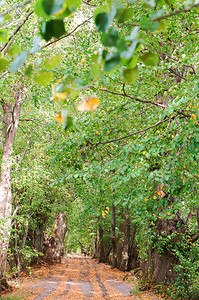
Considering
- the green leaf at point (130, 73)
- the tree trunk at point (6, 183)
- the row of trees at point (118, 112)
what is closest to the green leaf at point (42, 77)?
the row of trees at point (118, 112)

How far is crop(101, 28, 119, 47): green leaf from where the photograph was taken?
92 centimetres

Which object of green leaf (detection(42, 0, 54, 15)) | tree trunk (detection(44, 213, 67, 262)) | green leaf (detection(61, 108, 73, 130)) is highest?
green leaf (detection(42, 0, 54, 15))

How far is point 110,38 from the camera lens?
92 cm

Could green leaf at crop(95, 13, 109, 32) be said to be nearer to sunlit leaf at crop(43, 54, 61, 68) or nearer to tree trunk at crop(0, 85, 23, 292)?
sunlit leaf at crop(43, 54, 61, 68)

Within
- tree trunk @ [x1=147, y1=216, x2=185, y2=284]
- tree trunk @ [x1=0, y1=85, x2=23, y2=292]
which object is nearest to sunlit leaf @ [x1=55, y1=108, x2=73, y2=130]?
tree trunk @ [x1=0, y1=85, x2=23, y2=292]

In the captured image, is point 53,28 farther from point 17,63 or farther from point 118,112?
point 118,112

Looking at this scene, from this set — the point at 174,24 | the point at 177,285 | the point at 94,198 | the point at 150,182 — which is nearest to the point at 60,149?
the point at 94,198

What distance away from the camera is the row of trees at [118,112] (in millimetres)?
1113

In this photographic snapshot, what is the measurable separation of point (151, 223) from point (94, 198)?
4.60 metres

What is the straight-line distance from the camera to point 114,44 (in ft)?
3.06

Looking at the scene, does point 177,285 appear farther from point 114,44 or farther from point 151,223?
point 114,44

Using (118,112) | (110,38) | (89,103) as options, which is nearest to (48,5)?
(110,38)

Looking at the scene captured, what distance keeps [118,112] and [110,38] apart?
5.78 metres

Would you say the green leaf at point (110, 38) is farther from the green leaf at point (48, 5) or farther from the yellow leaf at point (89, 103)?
the yellow leaf at point (89, 103)
